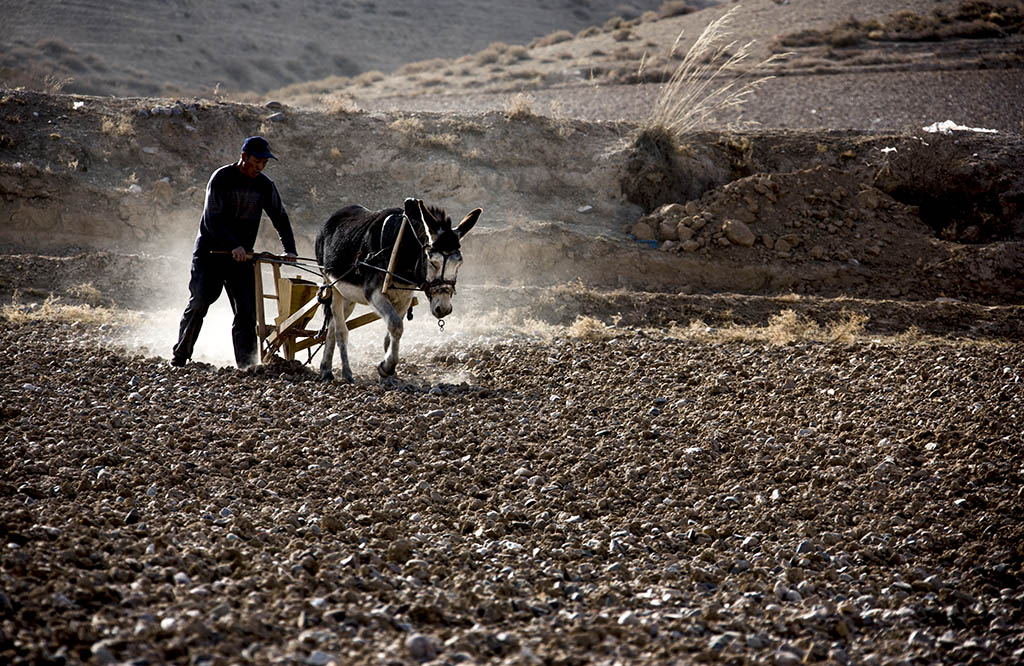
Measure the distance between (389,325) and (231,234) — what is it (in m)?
1.73

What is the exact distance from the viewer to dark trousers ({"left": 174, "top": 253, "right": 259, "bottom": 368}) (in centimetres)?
828

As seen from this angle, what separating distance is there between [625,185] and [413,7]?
42245 mm

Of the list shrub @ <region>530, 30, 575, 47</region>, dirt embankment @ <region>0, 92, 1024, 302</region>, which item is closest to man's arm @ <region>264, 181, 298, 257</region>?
dirt embankment @ <region>0, 92, 1024, 302</region>

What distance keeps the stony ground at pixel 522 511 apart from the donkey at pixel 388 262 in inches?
21.2

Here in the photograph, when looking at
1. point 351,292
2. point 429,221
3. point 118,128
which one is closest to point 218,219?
point 351,292

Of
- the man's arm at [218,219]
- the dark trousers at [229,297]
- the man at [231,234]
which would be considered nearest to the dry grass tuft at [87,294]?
the dark trousers at [229,297]

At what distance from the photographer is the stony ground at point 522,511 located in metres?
3.57

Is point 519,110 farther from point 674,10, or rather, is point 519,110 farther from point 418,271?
point 674,10

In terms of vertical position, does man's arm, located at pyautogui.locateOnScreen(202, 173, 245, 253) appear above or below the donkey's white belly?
above

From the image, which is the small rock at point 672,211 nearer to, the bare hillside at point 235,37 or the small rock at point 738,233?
the small rock at point 738,233

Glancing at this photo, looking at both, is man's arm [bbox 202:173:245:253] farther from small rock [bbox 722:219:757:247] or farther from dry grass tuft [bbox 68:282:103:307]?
small rock [bbox 722:219:757:247]

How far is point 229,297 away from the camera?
8.54 metres

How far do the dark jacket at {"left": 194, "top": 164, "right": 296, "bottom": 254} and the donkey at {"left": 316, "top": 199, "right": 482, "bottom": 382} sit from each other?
503mm

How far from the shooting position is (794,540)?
480cm
